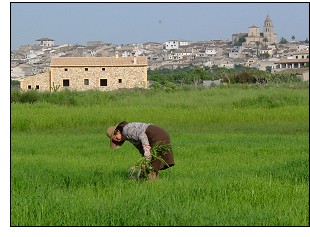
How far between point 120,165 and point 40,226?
14.6 ft

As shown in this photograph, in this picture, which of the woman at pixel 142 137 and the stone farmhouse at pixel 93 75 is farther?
the stone farmhouse at pixel 93 75

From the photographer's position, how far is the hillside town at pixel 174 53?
165ft

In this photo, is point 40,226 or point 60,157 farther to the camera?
point 60,157

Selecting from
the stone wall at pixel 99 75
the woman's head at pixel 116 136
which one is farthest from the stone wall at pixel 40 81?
the woman's head at pixel 116 136

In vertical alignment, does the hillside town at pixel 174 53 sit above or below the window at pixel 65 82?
above

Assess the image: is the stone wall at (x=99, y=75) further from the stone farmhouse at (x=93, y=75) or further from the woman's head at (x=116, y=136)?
the woman's head at (x=116, y=136)

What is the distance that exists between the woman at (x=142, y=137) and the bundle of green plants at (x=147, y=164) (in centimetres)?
3

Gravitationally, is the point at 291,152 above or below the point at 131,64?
below

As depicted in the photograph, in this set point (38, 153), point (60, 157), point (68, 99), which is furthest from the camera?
point (68, 99)

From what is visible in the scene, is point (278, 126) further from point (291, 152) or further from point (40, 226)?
point (40, 226)

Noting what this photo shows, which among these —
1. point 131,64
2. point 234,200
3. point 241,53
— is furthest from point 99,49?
point 234,200

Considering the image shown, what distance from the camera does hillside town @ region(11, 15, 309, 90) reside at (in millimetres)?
50428

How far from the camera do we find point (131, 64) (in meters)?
45.5
